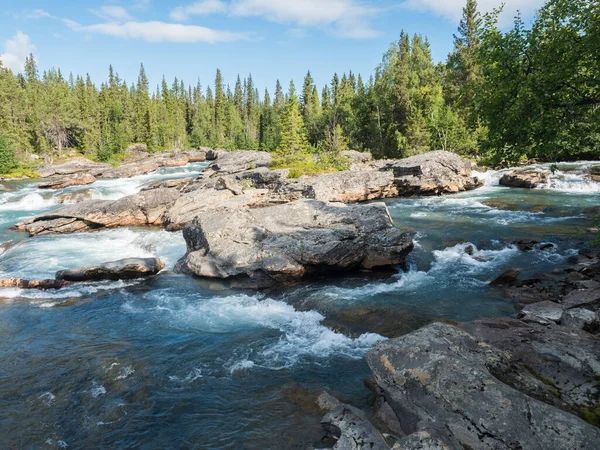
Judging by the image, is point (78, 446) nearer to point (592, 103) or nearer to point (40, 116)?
point (592, 103)

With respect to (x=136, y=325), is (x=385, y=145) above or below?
above

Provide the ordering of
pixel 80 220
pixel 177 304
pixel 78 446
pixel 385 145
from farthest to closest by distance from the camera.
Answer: pixel 385 145
pixel 80 220
pixel 177 304
pixel 78 446

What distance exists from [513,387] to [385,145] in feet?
194

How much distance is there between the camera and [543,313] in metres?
10.1

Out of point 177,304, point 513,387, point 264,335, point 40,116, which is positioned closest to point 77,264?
point 177,304

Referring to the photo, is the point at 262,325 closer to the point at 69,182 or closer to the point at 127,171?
the point at 69,182

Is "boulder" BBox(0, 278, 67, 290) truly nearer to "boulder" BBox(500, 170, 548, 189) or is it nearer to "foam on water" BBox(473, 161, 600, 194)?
"foam on water" BBox(473, 161, 600, 194)

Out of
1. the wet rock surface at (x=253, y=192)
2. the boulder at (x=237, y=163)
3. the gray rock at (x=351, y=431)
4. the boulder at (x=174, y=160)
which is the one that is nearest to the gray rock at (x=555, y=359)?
the gray rock at (x=351, y=431)

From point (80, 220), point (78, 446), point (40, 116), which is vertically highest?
point (40, 116)

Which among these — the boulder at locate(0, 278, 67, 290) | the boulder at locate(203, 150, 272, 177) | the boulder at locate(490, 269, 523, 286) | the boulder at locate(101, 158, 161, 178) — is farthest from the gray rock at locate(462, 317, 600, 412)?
the boulder at locate(101, 158, 161, 178)

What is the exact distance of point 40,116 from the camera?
80.5 meters

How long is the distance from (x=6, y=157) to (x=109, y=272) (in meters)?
60.9

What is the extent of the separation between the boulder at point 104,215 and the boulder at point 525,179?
1231 inches

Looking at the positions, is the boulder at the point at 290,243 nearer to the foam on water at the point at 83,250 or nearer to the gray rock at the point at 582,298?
the foam on water at the point at 83,250
